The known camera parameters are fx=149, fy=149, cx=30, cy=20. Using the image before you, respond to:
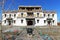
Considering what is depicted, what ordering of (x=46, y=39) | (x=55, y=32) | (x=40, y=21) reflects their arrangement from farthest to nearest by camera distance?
1. (x=40, y=21)
2. (x=55, y=32)
3. (x=46, y=39)

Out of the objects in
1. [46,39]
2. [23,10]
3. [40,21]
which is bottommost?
[46,39]

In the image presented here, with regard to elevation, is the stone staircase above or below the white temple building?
below

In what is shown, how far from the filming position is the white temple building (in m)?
64.6

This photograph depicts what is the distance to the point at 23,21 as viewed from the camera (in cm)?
6494

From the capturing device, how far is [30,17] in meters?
65.1

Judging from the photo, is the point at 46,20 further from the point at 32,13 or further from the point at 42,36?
the point at 42,36

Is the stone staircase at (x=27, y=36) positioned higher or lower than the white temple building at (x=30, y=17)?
lower

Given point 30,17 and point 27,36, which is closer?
point 27,36

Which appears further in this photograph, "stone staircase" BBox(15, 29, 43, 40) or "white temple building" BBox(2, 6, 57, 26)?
"white temple building" BBox(2, 6, 57, 26)

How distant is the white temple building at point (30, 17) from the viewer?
6462 cm

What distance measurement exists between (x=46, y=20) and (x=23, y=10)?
1105 cm

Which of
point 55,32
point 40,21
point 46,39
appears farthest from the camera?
point 40,21

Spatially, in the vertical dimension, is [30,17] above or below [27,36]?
above

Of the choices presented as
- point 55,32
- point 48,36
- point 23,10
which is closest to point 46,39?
point 48,36
